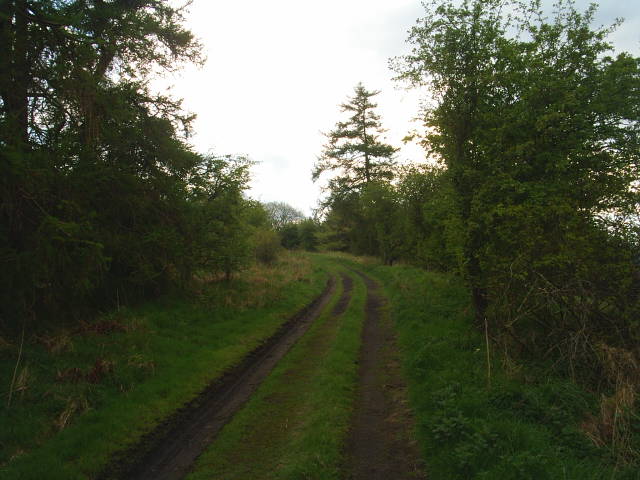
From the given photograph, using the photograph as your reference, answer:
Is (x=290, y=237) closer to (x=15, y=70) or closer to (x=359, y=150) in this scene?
(x=359, y=150)

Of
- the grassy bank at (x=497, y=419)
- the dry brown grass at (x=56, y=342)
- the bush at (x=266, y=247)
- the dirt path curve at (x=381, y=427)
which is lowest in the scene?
the dirt path curve at (x=381, y=427)

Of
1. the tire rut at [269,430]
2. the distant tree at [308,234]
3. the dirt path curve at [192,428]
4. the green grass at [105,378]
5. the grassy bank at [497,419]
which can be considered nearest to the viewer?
the grassy bank at [497,419]

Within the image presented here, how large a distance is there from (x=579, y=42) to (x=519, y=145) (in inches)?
305

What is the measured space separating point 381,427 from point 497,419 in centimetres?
197

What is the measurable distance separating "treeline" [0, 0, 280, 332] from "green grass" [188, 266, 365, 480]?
4784mm

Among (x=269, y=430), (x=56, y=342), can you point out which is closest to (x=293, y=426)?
(x=269, y=430)

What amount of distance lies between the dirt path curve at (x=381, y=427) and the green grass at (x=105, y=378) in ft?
12.0

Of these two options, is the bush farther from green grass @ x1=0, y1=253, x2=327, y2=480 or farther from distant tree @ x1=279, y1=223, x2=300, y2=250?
distant tree @ x1=279, y1=223, x2=300, y2=250

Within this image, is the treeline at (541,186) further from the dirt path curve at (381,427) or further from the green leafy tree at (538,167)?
the dirt path curve at (381,427)

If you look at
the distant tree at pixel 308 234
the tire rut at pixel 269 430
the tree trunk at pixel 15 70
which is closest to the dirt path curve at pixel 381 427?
the tire rut at pixel 269 430

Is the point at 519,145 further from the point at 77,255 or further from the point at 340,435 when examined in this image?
the point at 77,255

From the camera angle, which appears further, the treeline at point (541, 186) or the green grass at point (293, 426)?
the treeline at point (541, 186)

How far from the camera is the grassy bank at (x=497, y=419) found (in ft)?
16.4

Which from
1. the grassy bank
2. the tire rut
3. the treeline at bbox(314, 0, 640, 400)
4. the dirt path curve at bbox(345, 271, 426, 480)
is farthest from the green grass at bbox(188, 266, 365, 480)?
the treeline at bbox(314, 0, 640, 400)
